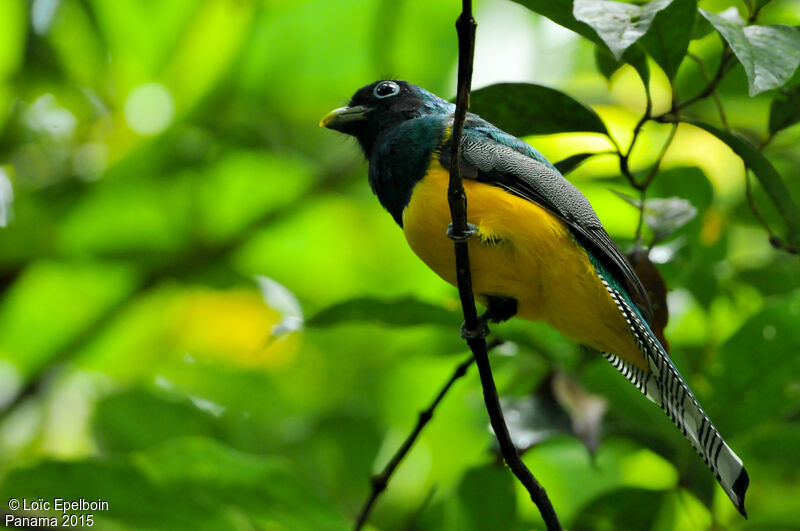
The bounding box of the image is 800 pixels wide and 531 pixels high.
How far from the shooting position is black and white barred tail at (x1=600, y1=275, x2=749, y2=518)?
2.57m

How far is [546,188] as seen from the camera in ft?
9.86

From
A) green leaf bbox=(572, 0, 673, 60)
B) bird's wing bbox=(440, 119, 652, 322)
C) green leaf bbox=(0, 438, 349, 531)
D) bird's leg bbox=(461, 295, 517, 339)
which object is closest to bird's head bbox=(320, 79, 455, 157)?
bird's wing bbox=(440, 119, 652, 322)

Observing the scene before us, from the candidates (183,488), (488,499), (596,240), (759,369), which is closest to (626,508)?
(488,499)

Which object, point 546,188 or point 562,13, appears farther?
point 546,188

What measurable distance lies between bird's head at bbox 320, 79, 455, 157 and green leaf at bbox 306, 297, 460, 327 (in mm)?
790

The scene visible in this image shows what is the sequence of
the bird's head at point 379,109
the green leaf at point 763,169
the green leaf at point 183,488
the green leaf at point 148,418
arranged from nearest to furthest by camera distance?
the green leaf at point 763,169 → the green leaf at point 183,488 → the bird's head at point 379,109 → the green leaf at point 148,418

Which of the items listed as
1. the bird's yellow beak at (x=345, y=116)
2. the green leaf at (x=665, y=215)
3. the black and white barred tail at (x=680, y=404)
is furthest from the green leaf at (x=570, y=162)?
the bird's yellow beak at (x=345, y=116)

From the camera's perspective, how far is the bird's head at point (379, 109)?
3.66 metres

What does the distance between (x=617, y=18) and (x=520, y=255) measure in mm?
881

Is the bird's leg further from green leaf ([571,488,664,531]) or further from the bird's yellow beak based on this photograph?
the bird's yellow beak

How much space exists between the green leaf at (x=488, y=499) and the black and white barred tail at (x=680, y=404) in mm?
589

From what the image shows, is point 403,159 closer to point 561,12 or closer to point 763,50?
point 561,12

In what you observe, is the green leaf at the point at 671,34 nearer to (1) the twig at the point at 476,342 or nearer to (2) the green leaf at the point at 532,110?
(2) the green leaf at the point at 532,110

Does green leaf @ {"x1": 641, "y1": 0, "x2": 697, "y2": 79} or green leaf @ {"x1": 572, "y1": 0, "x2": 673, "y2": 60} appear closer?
green leaf @ {"x1": 572, "y1": 0, "x2": 673, "y2": 60}
